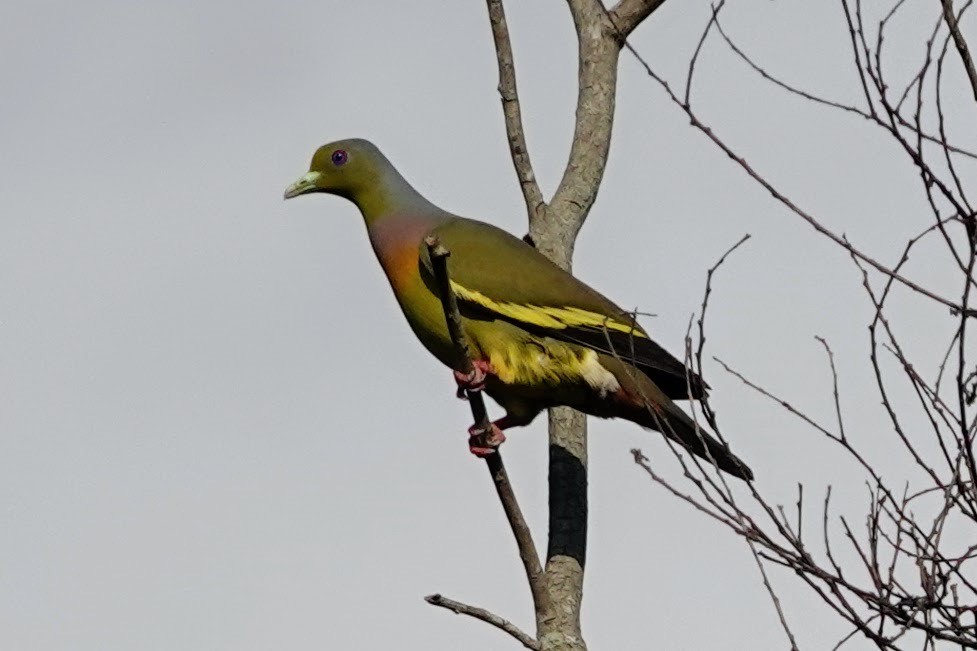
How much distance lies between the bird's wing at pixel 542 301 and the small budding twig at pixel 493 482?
464 mm

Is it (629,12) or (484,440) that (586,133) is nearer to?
(629,12)

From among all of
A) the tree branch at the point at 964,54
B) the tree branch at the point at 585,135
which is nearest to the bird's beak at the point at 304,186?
the tree branch at the point at 585,135

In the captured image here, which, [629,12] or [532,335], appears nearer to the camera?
[532,335]

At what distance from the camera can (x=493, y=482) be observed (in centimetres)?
486

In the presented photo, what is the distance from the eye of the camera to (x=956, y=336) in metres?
4.10

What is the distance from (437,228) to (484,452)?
1319 millimetres

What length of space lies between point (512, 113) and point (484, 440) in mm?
1638

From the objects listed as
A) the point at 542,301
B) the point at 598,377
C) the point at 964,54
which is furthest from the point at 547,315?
the point at 964,54

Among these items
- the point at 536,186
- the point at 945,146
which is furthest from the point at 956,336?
the point at 536,186

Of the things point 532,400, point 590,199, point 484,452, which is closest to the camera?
point 484,452

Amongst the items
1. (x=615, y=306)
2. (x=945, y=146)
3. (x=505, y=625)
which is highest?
(x=615, y=306)

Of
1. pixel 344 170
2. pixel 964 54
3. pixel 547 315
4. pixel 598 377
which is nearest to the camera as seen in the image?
pixel 964 54

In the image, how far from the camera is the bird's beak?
6.48 m

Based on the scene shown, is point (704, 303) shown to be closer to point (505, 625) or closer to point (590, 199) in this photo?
point (505, 625)
